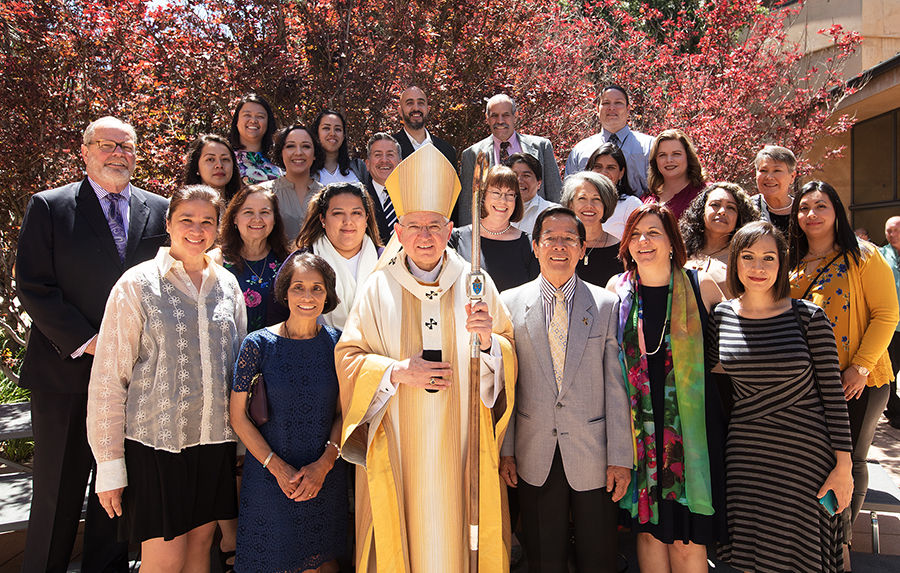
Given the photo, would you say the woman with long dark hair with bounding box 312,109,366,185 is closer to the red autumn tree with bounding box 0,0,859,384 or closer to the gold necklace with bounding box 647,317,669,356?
the red autumn tree with bounding box 0,0,859,384

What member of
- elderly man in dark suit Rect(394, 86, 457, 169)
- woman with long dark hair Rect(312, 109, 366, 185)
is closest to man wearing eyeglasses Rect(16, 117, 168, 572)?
woman with long dark hair Rect(312, 109, 366, 185)

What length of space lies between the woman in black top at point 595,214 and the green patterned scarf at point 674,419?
39.5 inches

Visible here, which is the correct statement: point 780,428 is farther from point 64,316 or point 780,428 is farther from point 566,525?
point 64,316

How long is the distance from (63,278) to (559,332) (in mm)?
2641

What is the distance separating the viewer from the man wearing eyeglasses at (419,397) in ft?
9.27

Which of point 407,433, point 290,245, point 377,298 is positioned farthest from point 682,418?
point 290,245

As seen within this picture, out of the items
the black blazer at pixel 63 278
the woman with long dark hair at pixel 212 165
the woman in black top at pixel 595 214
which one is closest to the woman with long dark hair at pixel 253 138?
the woman with long dark hair at pixel 212 165

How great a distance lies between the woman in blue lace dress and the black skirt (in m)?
0.18

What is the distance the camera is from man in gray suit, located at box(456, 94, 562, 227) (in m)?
5.42

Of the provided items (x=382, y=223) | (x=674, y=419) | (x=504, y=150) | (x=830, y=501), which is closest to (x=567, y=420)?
(x=674, y=419)

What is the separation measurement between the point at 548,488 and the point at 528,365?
0.60 meters

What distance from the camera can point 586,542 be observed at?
2.97m

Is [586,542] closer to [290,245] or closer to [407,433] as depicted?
[407,433]

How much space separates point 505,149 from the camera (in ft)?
18.0
